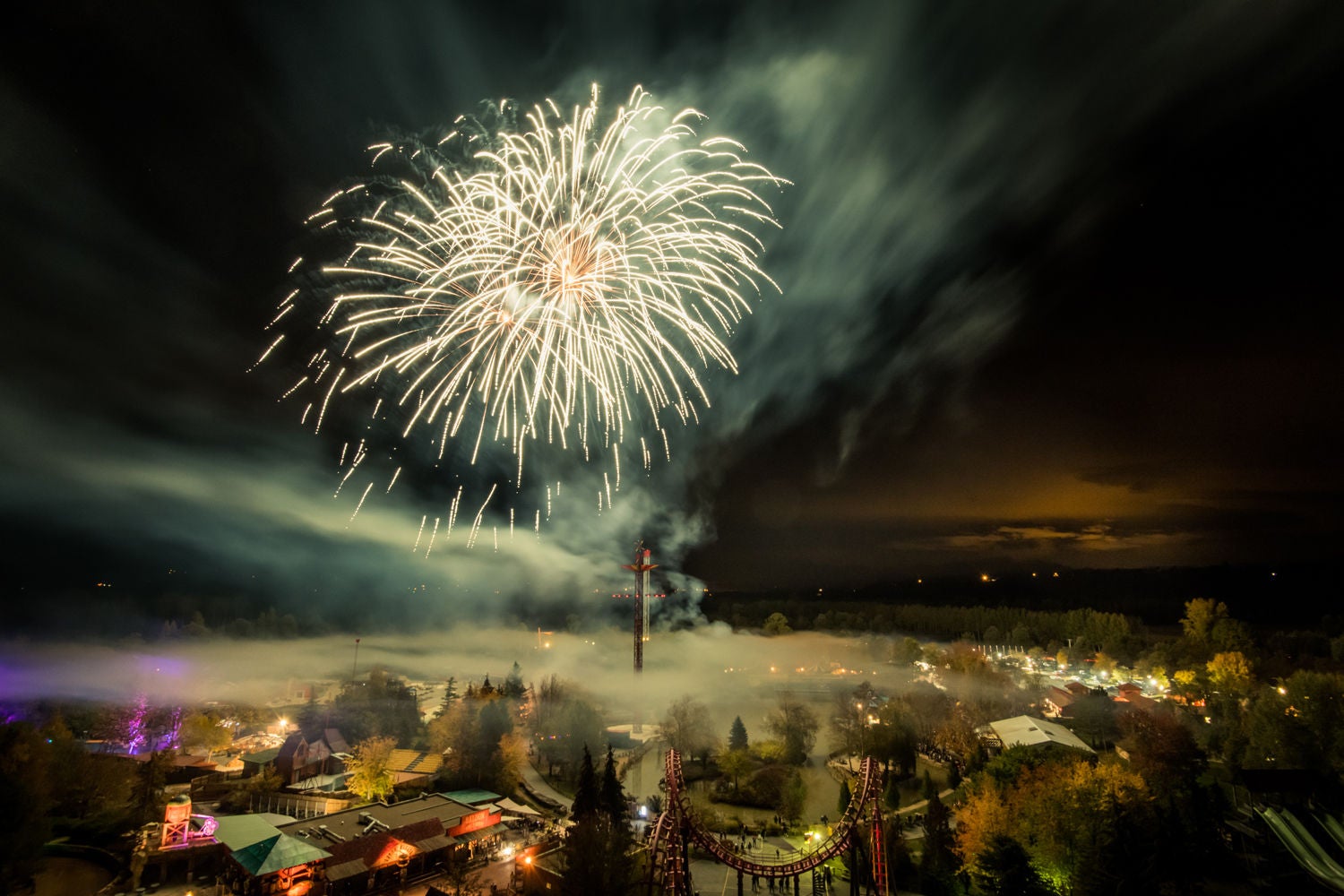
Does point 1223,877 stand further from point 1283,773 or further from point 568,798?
point 568,798

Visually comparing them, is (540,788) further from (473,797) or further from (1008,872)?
(1008,872)

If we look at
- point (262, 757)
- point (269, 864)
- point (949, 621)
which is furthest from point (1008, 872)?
point (949, 621)

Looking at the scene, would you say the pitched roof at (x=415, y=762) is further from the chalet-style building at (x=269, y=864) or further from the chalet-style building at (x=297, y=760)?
the chalet-style building at (x=269, y=864)

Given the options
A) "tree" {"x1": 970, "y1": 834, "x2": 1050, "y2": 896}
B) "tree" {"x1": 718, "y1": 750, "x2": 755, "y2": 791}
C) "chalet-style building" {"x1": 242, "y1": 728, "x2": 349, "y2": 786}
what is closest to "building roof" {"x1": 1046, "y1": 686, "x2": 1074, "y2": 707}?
"tree" {"x1": 718, "y1": 750, "x2": 755, "y2": 791}

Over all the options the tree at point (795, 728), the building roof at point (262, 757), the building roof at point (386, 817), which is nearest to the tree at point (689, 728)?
the tree at point (795, 728)

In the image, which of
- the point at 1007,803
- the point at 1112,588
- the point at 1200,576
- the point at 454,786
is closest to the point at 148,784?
the point at 454,786

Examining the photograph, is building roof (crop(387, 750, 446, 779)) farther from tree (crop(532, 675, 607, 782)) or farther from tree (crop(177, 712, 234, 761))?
tree (crop(177, 712, 234, 761))
